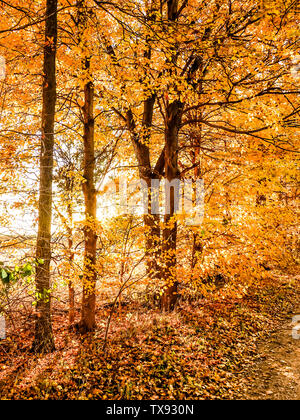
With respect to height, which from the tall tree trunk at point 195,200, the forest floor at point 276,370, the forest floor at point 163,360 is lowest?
the forest floor at point 276,370

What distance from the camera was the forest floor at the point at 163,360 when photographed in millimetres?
5199

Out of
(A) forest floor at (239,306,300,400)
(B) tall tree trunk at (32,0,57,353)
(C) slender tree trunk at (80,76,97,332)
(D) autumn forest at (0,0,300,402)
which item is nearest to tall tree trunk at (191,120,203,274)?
(D) autumn forest at (0,0,300,402)

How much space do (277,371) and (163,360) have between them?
2.90 metres

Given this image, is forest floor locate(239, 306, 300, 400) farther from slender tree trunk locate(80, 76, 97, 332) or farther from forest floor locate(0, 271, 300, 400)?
slender tree trunk locate(80, 76, 97, 332)

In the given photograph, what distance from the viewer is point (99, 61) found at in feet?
21.5

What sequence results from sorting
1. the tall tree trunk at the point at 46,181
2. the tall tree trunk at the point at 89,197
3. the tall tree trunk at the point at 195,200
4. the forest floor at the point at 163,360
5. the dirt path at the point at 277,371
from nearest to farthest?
the forest floor at the point at 163,360 < the dirt path at the point at 277,371 < the tall tree trunk at the point at 46,181 < the tall tree trunk at the point at 89,197 < the tall tree trunk at the point at 195,200

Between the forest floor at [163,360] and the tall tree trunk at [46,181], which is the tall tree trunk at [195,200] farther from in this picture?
the tall tree trunk at [46,181]

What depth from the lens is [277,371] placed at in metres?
6.07

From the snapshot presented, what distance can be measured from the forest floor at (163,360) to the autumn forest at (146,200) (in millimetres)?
43

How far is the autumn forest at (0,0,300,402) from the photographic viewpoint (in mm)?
5246

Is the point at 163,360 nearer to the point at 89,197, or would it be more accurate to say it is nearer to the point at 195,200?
the point at 89,197

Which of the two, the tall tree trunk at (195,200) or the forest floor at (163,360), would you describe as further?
the tall tree trunk at (195,200)

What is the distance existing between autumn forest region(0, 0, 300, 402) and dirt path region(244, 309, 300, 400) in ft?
0.14

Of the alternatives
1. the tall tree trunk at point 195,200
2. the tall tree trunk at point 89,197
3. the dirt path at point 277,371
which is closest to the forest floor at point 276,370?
the dirt path at point 277,371
